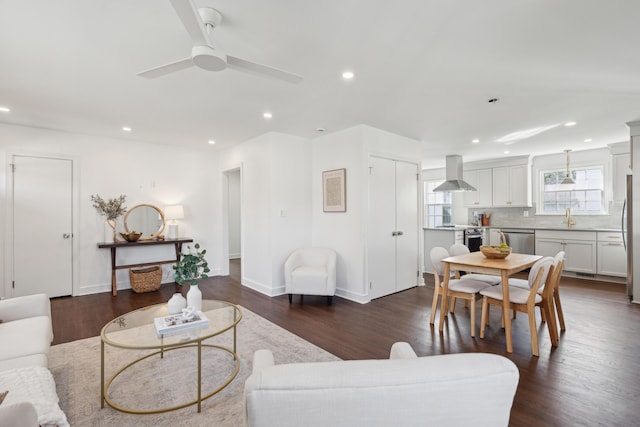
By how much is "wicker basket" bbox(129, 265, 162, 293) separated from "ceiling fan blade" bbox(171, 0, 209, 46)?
4202 millimetres

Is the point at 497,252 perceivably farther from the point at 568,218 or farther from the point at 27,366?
the point at 568,218

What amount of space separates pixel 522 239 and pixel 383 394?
6.84 metres

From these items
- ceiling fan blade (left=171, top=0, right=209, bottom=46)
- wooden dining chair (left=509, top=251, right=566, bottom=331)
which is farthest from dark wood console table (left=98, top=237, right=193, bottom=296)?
wooden dining chair (left=509, top=251, right=566, bottom=331)

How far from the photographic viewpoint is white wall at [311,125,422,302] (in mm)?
4258

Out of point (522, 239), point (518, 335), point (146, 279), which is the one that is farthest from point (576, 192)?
point (146, 279)

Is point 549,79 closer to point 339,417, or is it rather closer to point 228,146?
point 339,417

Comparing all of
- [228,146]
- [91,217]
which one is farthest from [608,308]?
[91,217]

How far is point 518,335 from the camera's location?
3.09 meters

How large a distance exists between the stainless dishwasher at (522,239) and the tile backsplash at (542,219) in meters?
0.51

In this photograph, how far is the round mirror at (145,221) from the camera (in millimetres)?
5160

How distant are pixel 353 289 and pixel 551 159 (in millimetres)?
5374

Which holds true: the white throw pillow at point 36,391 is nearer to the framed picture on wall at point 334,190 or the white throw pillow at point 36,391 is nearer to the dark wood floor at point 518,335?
the dark wood floor at point 518,335

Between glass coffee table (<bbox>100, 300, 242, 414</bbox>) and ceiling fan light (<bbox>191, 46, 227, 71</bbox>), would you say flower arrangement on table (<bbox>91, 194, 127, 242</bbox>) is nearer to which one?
glass coffee table (<bbox>100, 300, 242, 414</bbox>)

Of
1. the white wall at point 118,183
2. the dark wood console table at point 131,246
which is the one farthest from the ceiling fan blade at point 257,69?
the white wall at point 118,183
